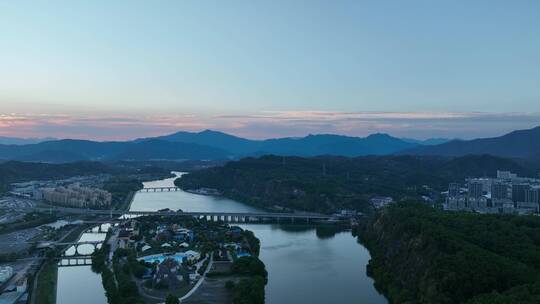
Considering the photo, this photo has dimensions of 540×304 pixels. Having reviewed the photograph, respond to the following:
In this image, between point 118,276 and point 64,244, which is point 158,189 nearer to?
point 64,244

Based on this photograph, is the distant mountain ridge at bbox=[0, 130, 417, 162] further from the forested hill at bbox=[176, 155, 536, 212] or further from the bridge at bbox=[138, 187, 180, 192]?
the forested hill at bbox=[176, 155, 536, 212]

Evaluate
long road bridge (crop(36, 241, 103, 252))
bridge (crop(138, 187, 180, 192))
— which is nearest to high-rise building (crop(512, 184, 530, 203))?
long road bridge (crop(36, 241, 103, 252))

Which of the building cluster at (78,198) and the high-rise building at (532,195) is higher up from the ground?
the high-rise building at (532,195)

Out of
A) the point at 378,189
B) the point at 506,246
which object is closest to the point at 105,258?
the point at 506,246

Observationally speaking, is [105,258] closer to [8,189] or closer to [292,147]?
[8,189]

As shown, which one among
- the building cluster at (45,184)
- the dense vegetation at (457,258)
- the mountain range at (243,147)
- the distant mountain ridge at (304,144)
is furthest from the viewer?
the distant mountain ridge at (304,144)

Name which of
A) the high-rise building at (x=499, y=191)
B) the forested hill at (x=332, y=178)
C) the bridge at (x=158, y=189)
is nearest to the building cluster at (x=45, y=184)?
the bridge at (x=158, y=189)

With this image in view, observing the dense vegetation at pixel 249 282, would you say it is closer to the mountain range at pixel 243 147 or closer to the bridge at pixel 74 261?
the bridge at pixel 74 261
